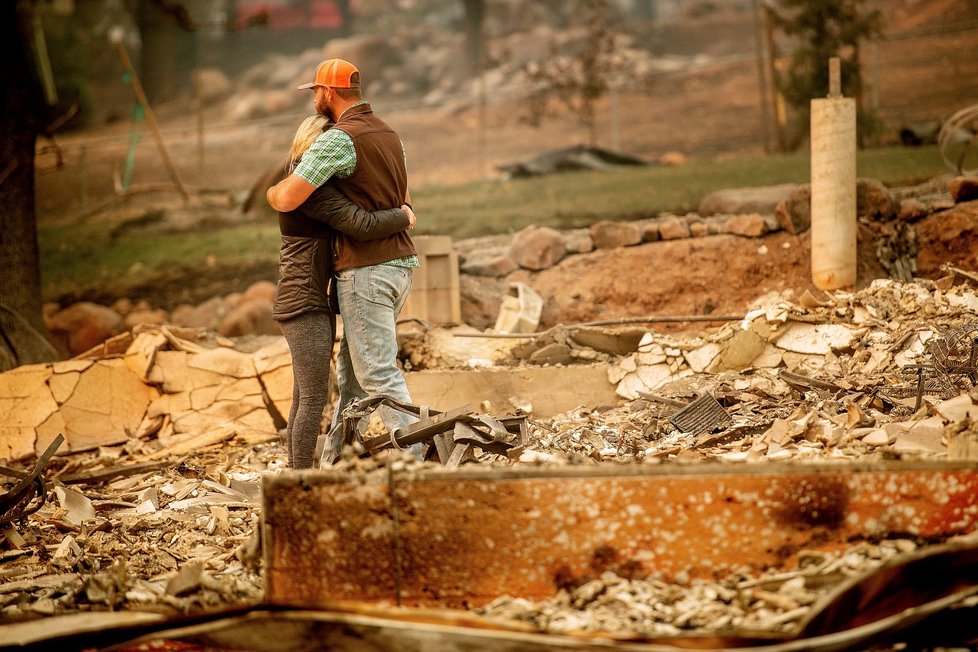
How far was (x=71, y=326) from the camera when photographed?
28.9 feet

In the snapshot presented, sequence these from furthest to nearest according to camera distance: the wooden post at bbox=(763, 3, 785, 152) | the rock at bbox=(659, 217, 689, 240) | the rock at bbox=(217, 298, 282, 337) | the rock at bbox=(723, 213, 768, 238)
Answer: the wooden post at bbox=(763, 3, 785, 152) < the rock at bbox=(217, 298, 282, 337) < the rock at bbox=(659, 217, 689, 240) < the rock at bbox=(723, 213, 768, 238)

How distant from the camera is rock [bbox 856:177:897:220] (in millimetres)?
6824

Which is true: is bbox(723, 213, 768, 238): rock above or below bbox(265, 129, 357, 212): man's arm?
below


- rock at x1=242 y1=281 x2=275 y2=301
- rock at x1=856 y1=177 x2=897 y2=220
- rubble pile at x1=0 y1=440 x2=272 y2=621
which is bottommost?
rubble pile at x1=0 y1=440 x2=272 y2=621

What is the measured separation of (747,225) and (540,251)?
63.6 inches

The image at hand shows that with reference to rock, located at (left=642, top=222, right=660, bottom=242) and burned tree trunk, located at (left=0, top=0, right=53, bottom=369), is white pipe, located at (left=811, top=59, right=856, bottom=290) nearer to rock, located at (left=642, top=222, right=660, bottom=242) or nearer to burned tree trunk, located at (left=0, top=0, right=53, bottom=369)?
rock, located at (left=642, top=222, right=660, bottom=242)

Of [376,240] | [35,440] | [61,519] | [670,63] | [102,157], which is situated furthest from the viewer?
[670,63]

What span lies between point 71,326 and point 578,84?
315 inches

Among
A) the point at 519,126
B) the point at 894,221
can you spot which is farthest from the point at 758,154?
the point at 894,221

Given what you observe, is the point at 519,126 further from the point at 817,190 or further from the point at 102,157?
the point at 817,190

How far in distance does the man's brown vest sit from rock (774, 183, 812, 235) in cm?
369

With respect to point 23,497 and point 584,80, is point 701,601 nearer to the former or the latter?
point 23,497

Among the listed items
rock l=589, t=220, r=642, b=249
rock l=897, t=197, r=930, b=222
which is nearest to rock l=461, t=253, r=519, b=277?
rock l=589, t=220, r=642, b=249

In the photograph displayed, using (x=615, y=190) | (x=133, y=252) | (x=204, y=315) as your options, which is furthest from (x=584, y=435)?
(x=133, y=252)
